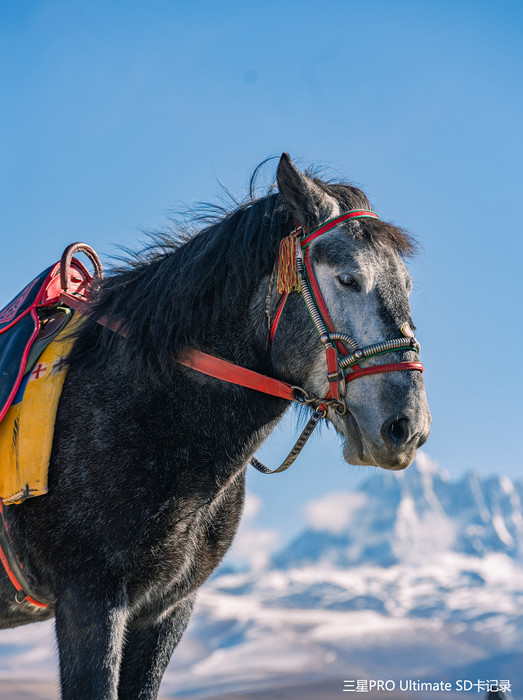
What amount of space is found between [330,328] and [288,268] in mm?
459

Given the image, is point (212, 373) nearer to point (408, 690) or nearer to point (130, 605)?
point (130, 605)

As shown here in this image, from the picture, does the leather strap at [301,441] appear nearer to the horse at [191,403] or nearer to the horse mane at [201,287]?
the horse at [191,403]

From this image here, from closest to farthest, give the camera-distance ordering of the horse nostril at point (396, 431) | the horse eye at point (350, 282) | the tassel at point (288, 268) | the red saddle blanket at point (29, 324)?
1. the horse nostril at point (396, 431)
2. the horse eye at point (350, 282)
3. the tassel at point (288, 268)
4. the red saddle blanket at point (29, 324)

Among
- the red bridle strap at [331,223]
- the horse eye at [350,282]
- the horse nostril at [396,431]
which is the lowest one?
the horse nostril at [396,431]

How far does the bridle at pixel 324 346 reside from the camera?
3.52m

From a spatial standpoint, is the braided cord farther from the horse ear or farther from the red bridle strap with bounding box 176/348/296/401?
the horse ear

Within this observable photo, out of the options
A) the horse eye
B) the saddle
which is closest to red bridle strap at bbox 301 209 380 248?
the horse eye

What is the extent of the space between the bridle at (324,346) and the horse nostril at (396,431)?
10.8 inches

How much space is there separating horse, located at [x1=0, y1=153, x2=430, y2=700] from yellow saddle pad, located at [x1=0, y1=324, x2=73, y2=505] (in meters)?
0.08

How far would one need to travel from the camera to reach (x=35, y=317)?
14.9 feet

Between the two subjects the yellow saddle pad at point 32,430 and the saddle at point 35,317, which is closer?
the yellow saddle pad at point 32,430

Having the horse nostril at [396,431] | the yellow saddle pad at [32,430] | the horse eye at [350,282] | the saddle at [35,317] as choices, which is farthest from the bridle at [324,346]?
the saddle at [35,317]

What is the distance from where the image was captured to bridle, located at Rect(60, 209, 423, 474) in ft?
11.5

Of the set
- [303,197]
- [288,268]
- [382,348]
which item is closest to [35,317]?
[288,268]
